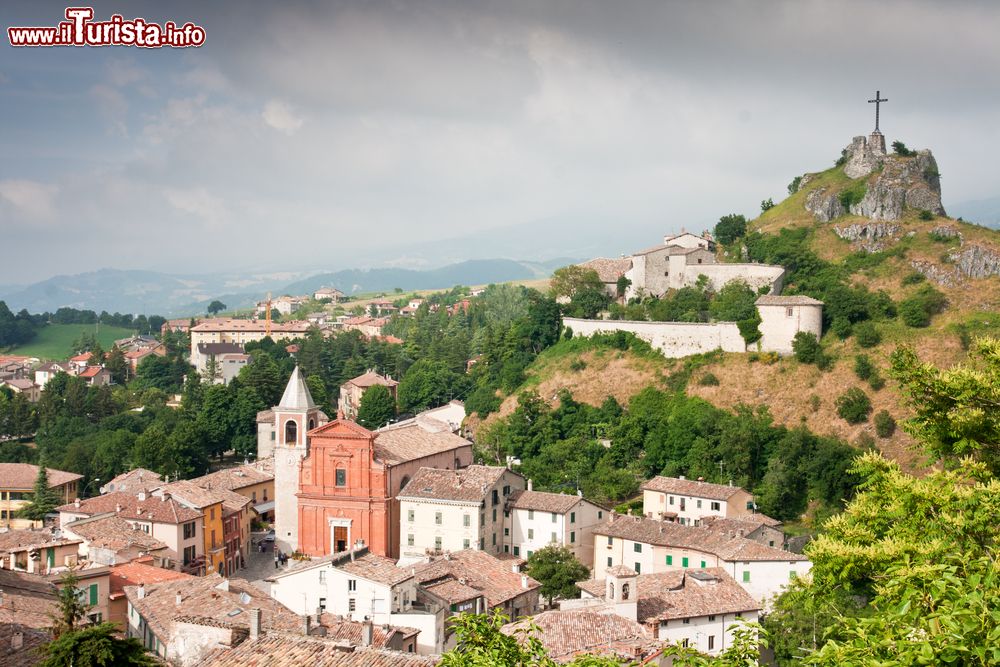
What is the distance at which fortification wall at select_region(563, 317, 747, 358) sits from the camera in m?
65.3

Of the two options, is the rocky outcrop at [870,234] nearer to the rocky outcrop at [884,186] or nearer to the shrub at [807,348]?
the rocky outcrop at [884,186]

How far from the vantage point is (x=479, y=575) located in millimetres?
38969

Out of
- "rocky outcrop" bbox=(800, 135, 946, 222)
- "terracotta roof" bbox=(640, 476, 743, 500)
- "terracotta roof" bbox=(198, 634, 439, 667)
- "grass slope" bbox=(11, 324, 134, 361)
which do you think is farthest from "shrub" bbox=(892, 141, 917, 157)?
"grass slope" bbox=(11, 324, 134, 361)

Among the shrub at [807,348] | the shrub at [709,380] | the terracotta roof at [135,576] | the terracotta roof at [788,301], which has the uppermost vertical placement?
the terracotta roof at [788,301]

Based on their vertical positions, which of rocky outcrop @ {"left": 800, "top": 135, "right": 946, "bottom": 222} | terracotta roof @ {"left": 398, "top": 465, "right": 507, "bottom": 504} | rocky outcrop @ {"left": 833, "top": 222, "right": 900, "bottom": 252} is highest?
rocky outcrop @ {"left": 800, "top": 135, "right": 946, "bottom": 222}

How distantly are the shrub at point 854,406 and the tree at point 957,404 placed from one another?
42.5 metres

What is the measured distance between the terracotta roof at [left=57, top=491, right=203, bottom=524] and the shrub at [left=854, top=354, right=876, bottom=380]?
37.2 m

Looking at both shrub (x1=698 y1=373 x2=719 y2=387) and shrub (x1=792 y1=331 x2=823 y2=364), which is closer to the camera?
shrub (x1=792 y1=331 x2=823 y2=364)

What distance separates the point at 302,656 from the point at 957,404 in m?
14.6

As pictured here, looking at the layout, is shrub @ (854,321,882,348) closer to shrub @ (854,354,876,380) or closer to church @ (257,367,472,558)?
shrub @ (854,354,876,380)

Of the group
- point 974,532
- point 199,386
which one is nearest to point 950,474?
point 974,532

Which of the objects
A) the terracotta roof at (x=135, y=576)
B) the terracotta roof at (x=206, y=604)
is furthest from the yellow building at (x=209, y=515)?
the terracotta roof at (x=206, y=604)

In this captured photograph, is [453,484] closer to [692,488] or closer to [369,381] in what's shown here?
[692,488]

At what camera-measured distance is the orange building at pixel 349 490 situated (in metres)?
49.5
